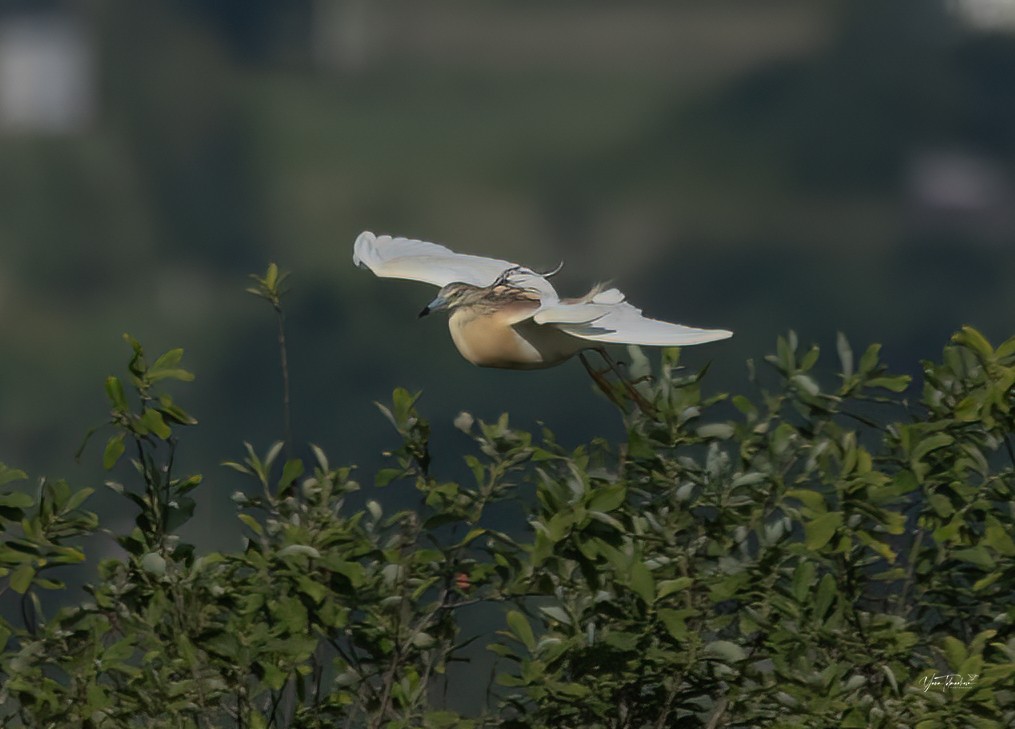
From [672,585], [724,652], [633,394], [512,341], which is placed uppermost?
[512,341]

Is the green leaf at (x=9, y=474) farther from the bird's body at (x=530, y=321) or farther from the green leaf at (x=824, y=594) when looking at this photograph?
the green leaf at (x=824, y=594)

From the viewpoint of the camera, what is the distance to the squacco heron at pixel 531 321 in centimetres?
176

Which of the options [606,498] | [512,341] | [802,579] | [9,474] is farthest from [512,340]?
[9,474]

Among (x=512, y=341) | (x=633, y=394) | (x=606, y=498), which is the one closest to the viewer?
(x=606, y=498)

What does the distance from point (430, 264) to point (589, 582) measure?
54cm

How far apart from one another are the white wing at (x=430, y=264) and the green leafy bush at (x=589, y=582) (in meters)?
0.16

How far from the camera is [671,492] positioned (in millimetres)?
2098

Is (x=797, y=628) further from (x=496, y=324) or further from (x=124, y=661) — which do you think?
(x=124, y=661)

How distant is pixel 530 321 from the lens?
5.99 feet

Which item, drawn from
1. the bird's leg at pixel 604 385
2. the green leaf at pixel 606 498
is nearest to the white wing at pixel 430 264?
the bird's leg at pixel 604 385

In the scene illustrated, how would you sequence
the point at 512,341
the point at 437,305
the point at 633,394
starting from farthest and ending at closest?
the point at 633,394 → the point at 437,305 → the point at 512,341

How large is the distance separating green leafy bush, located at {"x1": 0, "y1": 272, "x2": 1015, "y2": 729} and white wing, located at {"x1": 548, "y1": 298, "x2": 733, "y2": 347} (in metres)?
0.18

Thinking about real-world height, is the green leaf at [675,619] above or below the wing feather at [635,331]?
below

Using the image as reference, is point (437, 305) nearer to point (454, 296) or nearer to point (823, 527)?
point (454, 296)
